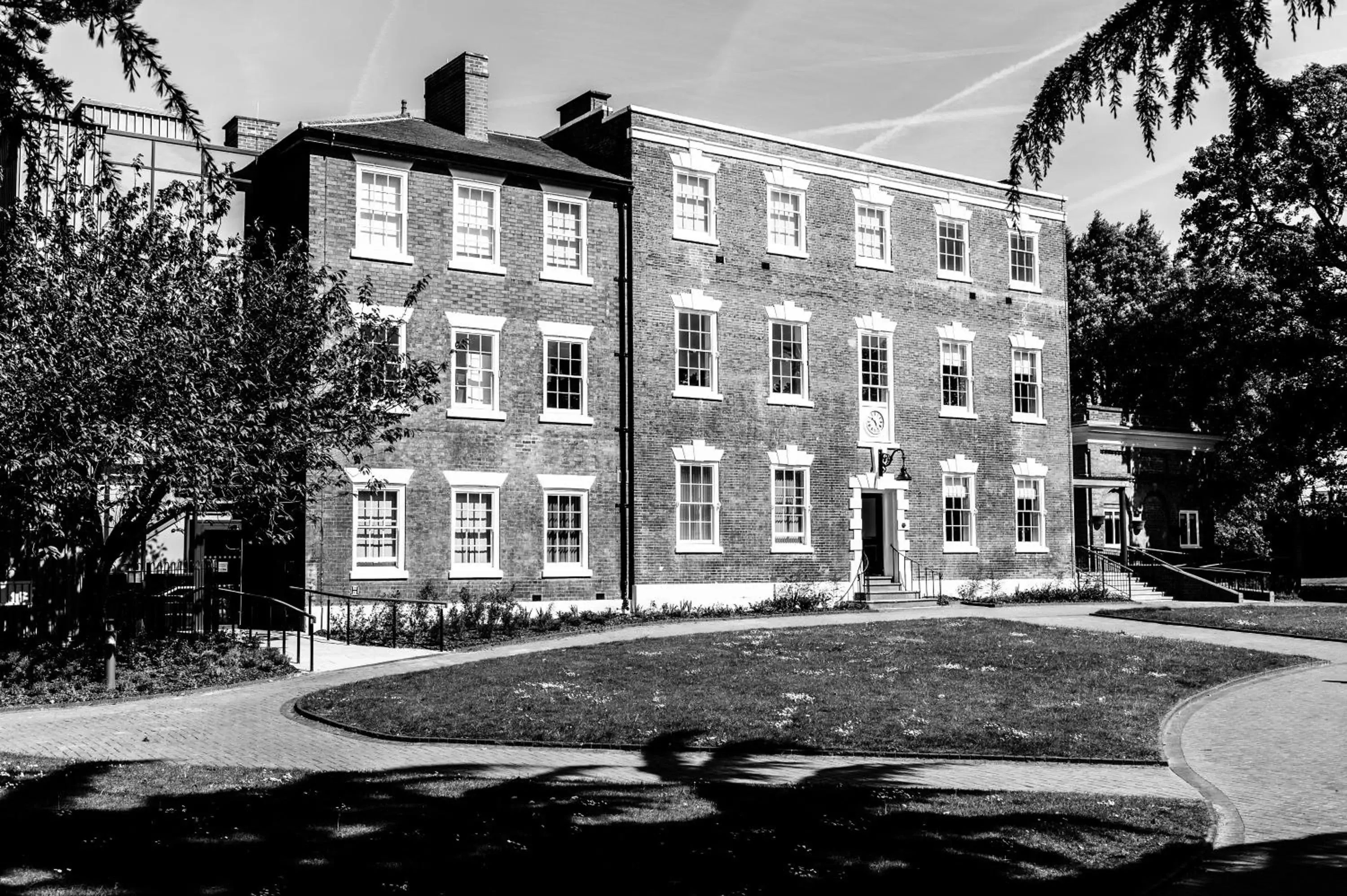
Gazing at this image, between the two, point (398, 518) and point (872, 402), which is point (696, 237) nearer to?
point (872, 402)

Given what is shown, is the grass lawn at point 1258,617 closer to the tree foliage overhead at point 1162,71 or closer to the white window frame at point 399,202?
the white window frame at point 399,202

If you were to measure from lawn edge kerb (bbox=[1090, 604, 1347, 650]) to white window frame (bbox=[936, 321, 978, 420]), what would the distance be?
6956 millimetres

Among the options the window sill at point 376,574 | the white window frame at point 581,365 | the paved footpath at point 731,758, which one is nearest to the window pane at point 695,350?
the white window frame at point 581,365

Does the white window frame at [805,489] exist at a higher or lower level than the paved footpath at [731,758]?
higher

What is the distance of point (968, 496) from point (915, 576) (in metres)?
3.02

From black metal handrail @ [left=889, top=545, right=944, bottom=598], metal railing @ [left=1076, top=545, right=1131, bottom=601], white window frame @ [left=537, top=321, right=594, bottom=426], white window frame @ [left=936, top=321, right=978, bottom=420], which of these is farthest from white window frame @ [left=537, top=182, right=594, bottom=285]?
metal railing @ [left=1076, top=545, right=1131, bottom=601]

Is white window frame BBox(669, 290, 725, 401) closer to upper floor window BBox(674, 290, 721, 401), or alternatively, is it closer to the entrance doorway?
upper floor window BBox(674, 290, 721, 401)

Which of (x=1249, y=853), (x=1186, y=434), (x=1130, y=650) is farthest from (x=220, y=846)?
(x=1186, y=434)

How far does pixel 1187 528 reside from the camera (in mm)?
44125

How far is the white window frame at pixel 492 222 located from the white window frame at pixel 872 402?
10029mm

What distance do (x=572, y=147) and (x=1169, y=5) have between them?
90.3ft

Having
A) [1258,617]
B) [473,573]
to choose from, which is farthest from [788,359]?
[1258,617]

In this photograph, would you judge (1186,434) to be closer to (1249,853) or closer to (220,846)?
(1249,853)

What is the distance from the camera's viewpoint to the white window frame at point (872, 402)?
33.3 metres
